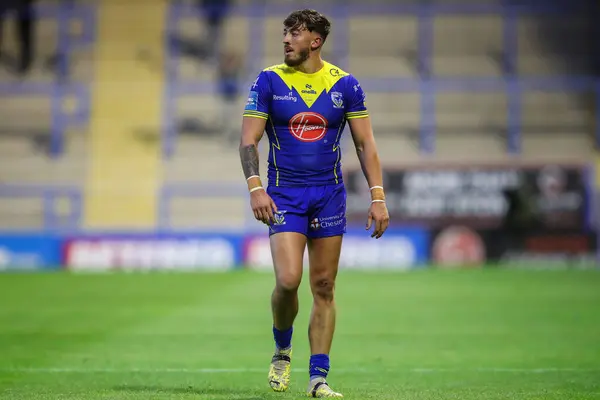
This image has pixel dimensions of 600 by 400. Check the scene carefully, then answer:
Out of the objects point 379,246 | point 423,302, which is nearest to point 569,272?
point 379,246

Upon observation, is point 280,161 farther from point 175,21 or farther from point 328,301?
point 175,21

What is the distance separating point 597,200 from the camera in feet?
92.5

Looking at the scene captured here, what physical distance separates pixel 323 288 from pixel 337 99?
48.9 inches

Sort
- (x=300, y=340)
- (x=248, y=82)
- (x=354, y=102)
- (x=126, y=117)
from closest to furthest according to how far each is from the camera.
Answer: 1. (x=354, y=102)
2. (x=300, y=340)
3. (x=248, y=82)
4. (x=126, y=117)

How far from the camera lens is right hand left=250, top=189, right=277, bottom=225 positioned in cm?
677

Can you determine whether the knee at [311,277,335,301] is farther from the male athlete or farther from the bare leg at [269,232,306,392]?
the bare leg at [269,232,306,392]

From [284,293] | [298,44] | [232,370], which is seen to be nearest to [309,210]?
[284,293]

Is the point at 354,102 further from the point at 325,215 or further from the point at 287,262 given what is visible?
the point at 287,262

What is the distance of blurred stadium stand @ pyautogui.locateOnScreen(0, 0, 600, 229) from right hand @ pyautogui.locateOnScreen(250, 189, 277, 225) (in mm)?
23027

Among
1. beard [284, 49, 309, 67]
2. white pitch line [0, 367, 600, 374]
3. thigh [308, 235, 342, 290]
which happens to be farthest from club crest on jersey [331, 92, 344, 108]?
white pitch line [0, 367, 600, 374]

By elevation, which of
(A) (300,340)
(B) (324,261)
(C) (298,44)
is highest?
(C) (298,44)

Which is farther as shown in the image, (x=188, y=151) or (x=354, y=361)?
(x=188, y=151)

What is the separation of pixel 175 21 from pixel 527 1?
33.8 feet

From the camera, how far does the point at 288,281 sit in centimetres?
683
